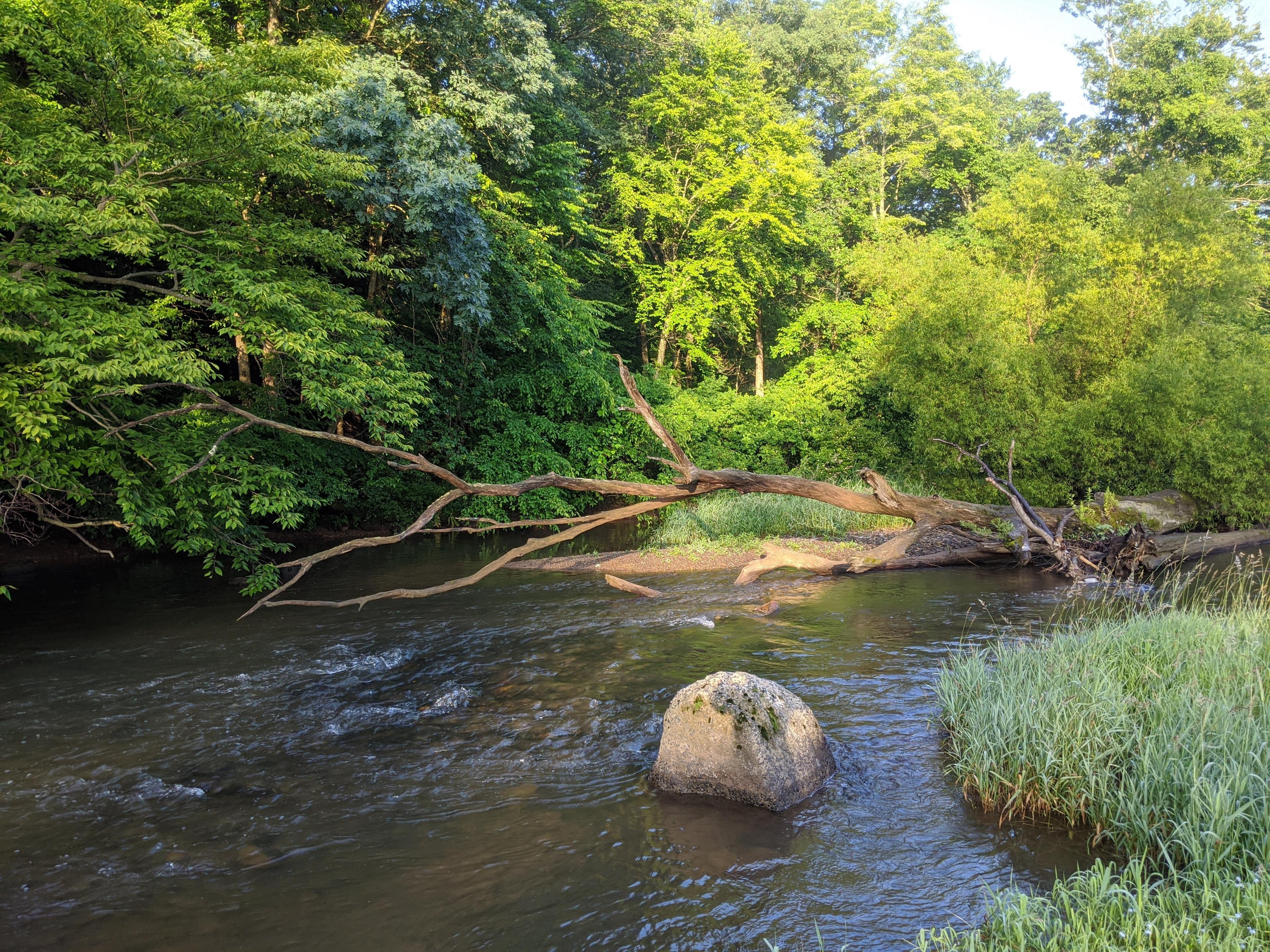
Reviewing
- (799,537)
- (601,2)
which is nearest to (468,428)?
(799,537)

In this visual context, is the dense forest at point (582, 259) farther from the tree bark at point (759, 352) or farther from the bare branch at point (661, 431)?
the bare branch at point (661, 431)

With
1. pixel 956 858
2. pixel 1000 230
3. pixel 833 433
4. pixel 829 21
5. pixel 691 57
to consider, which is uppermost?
pixel 829 21

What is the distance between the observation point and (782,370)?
1644 inches

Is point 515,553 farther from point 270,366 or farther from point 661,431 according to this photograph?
point 270,366

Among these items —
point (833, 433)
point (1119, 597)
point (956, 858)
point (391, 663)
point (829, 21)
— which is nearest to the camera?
point (956, 858)

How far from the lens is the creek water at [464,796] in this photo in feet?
15.1

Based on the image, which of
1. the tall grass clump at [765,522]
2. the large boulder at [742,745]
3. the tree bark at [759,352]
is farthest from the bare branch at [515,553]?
the tree bark at [759,352]

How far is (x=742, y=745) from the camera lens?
595cm

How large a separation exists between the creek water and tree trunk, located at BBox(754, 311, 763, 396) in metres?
23.9

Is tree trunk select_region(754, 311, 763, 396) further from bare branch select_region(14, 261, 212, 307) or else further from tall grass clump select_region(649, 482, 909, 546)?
bare branch select_region(14, 261, 212, 307)

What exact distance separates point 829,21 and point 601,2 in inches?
781

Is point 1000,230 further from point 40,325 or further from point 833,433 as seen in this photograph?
point 40,325


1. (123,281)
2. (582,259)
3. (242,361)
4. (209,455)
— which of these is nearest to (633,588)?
(209,455)

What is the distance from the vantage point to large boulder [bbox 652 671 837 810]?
587cm
